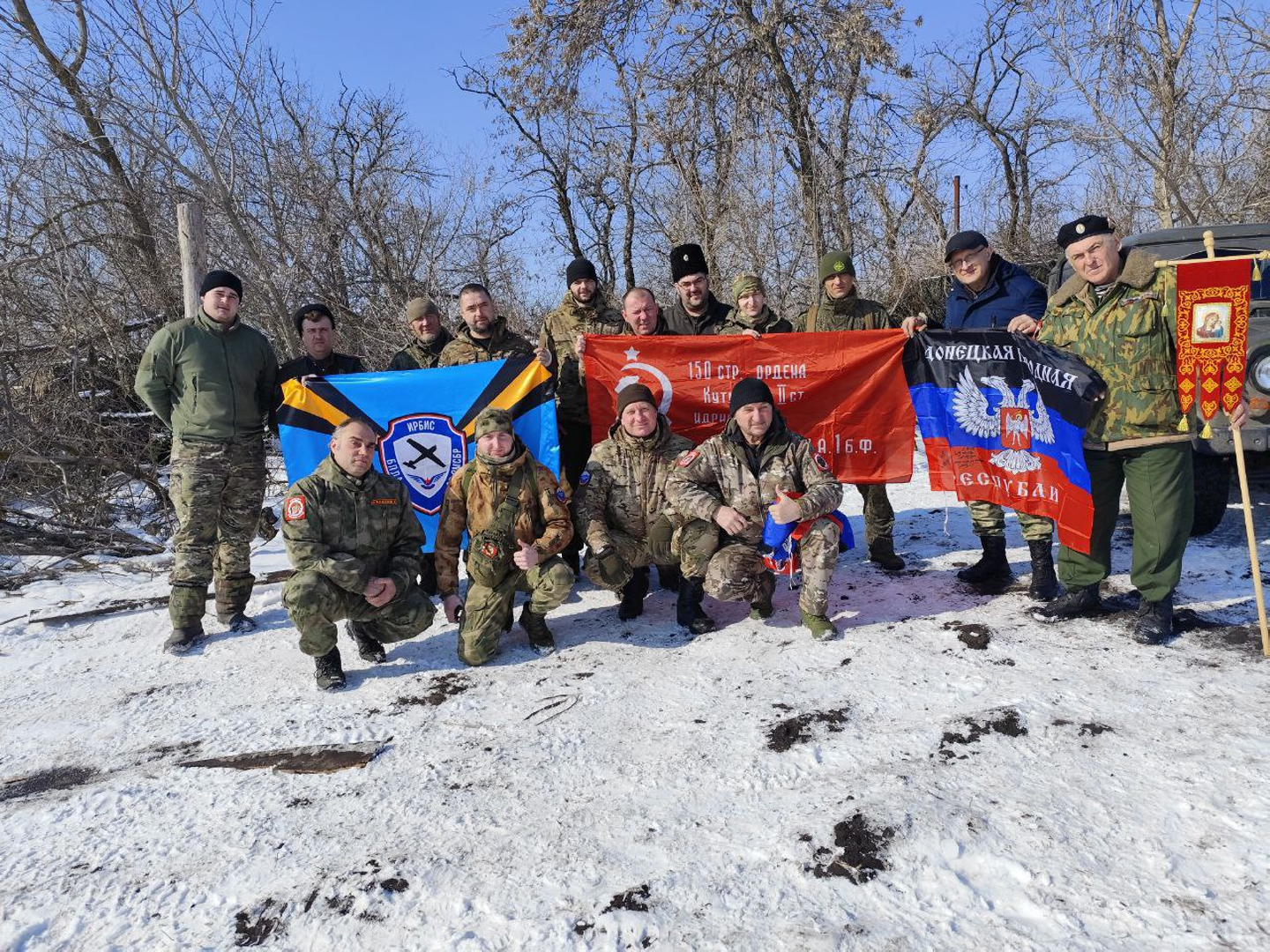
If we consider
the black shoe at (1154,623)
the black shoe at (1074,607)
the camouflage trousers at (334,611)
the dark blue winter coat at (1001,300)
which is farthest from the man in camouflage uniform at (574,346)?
the black shoe at (1154,623)

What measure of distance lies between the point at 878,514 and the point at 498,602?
8.42 feet

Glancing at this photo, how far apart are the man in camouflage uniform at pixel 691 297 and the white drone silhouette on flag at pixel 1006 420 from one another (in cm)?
159

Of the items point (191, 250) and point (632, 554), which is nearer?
point (632, 554)

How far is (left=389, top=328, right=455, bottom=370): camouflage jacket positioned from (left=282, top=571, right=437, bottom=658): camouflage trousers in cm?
170

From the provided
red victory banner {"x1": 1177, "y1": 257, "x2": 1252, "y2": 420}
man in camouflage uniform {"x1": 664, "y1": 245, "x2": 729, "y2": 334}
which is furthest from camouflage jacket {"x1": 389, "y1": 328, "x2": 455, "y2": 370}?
red victory banner {"x1": 1177, "y1": 257, "x2": 1252, "y2": 420}

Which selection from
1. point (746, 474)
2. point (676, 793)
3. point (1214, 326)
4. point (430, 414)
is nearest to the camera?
point (676, 793)

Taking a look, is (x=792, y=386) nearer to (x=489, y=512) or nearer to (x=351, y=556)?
(x=489, y=512)

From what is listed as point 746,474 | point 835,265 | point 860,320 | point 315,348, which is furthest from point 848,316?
point 315,348

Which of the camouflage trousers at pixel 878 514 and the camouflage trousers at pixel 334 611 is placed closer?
the camouflage trousers at pixel 334 611

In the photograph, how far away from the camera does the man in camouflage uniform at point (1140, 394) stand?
11.6 feet

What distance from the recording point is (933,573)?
4.77 metres

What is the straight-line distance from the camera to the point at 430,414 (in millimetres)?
4691

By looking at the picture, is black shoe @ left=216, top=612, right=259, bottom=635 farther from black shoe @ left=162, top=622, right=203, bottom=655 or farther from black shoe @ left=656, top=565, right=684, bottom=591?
black shoe @ left=656, top=565, right=684, bottom=591

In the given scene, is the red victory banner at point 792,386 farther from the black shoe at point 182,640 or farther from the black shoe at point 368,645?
the black shoe at point 182,640
